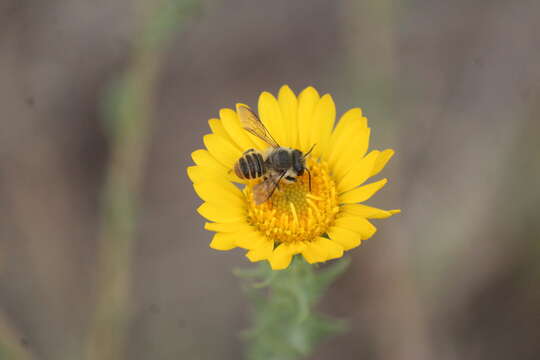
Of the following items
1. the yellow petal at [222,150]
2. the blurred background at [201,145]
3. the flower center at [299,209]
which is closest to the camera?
the flower center at [299,209]

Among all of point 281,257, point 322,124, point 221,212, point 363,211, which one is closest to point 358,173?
Result: point 363,211

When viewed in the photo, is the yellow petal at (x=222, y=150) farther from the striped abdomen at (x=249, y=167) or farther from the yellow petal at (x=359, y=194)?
the yellow petal at (x=359, y=194)

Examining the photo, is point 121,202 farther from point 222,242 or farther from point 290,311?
point 222,242

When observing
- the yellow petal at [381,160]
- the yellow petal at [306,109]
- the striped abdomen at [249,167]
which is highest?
the yellow petal at [306,109]

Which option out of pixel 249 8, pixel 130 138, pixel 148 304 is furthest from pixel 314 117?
pixel 249 8

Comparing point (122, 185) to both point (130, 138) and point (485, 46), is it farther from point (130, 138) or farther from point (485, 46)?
point (485, 46)

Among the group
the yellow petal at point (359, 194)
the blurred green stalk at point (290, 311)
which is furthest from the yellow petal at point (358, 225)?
the blurred green stalk at point (290, 311)

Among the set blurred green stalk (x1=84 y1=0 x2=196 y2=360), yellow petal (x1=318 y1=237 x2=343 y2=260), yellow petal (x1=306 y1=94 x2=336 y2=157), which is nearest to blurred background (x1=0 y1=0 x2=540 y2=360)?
blurred green stalk (x1=84 y1=0 x2=196 y2=360)
